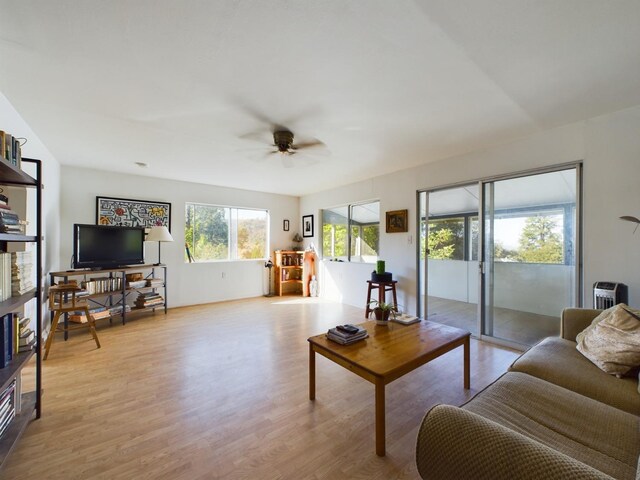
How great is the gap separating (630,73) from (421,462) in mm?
2742

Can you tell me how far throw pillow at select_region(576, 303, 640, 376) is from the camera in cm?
148

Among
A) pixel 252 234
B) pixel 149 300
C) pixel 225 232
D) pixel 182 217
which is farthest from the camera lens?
pixel 252 234

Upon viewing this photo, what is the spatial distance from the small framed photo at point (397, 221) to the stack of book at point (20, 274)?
400cm

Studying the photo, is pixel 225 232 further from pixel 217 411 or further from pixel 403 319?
pixel 403 319

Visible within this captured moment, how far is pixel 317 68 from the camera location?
174cm

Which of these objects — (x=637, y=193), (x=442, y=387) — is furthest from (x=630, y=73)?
(x=442, y=387)

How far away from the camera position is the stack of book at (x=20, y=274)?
65.0 inches

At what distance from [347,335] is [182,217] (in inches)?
161

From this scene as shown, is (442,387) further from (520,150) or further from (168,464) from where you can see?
(520,150)

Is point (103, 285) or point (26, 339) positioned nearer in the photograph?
point (26, 339)

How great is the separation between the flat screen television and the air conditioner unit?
5471 mm

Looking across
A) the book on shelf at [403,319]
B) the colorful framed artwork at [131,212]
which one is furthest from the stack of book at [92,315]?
the book on shelf at [403,319]

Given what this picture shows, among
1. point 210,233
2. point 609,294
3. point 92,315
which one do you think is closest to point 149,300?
point 92,315

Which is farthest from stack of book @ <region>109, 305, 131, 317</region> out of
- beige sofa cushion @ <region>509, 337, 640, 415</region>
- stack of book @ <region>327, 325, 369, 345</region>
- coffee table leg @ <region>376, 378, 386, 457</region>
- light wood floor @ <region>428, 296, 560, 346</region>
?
beige sofa cushion @ <region>509, 337, 640, 415</region>
